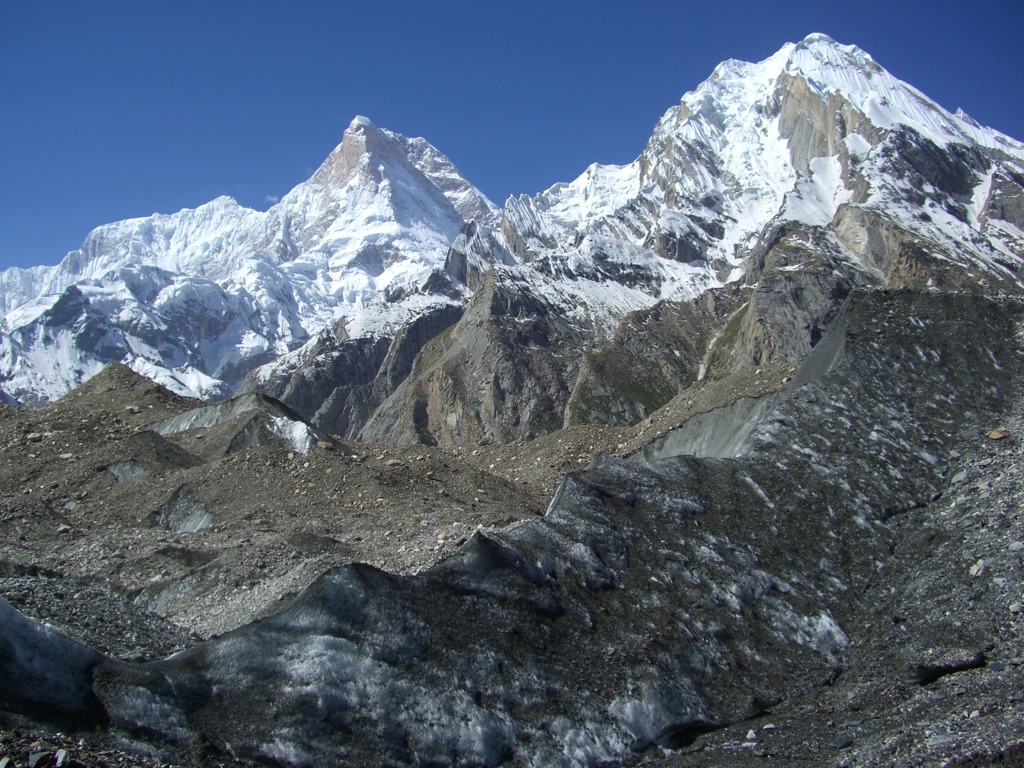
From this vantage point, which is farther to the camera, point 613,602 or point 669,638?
point 613,602

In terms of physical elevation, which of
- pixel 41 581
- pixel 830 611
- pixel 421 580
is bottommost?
pixel 830 611

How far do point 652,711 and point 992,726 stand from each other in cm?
435

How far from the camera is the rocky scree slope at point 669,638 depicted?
1100 centimetres

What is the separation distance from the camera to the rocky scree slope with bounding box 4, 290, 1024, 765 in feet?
36.1

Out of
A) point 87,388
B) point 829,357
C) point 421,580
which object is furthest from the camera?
point 87,388

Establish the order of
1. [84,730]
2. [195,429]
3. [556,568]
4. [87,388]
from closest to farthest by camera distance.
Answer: [84,730] < [556,568] < [195,429] < [87,388]

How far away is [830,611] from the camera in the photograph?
50.3ft

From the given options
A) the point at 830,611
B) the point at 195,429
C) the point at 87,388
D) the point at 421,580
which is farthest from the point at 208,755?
the point at 87,388

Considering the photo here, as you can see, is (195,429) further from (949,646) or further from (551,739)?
(949,646)

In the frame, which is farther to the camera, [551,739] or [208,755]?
[551,739]

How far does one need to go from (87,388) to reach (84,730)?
35433mm

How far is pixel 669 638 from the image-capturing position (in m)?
13.8

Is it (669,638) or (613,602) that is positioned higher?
(613,602)

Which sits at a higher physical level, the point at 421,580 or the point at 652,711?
the point at 421,580
